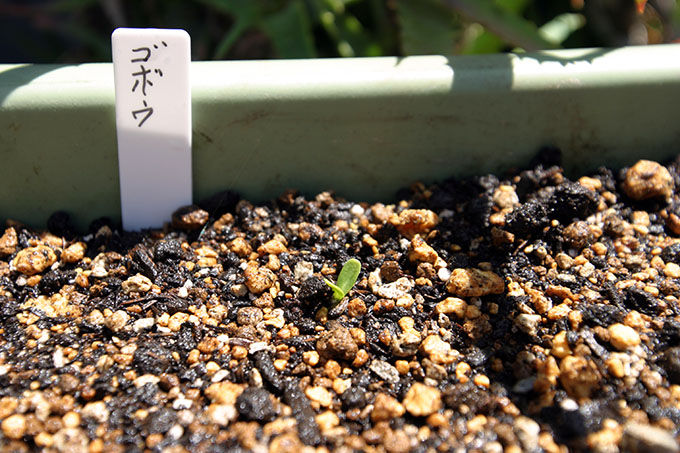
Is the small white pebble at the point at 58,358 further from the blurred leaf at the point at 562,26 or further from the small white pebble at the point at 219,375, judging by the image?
the blurred leaf at the point at 562,26

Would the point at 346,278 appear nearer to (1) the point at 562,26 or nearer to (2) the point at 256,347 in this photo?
(2) the point at 256,347

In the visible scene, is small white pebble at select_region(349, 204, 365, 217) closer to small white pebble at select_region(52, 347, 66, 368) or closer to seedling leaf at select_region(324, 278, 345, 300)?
seedling leaf at select_region(324, 278, 345, 300)

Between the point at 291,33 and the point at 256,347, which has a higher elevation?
the point at 291,33

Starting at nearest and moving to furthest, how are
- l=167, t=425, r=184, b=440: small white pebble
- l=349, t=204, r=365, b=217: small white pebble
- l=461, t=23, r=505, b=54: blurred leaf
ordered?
1. l=167, t=425, r=184, b=440: small white pebble
2. l=349, t=204, r=365, b=217: small white pebble
3. l=461, t=23, r=505, b=54: blurred leaf

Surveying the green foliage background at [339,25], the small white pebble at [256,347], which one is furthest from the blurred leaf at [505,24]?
the small white pebble at [256,347]

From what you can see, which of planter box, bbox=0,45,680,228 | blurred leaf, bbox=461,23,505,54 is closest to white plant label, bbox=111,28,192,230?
planter box, bbox=0,45,680,228

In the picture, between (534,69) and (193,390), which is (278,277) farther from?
(534,69)

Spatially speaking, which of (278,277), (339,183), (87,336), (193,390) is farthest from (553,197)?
(87,336)

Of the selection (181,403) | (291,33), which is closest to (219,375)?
(181,403)
